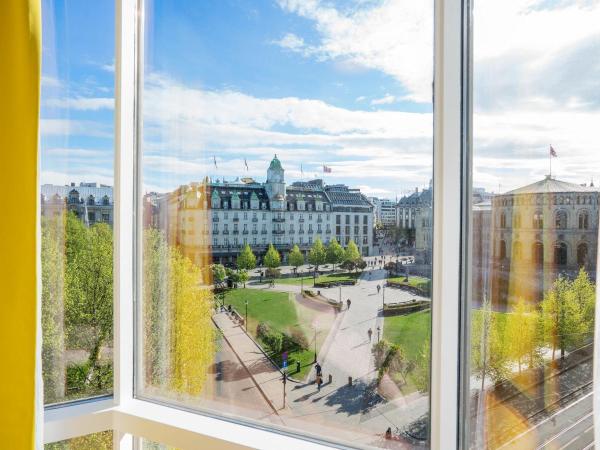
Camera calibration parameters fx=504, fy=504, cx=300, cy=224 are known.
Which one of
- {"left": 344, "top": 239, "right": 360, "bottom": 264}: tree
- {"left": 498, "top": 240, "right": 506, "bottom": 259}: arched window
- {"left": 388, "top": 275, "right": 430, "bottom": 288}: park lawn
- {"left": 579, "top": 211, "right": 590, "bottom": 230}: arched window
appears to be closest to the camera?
Answer: {"left": 579, "top": 211, "right": 590, "bottom": 230}: arched window

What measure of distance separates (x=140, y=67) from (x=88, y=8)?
0.98 feet

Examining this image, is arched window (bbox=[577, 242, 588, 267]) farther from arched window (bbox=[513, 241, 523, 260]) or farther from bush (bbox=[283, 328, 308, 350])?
bush (bbox=[283, 328, 308, 350])

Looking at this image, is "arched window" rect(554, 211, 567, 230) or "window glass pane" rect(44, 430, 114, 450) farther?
"window glass pane" rect(44, 430, 114, 450)

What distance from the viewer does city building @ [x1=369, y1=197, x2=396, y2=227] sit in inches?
64.0

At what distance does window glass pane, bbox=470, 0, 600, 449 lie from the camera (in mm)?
1316

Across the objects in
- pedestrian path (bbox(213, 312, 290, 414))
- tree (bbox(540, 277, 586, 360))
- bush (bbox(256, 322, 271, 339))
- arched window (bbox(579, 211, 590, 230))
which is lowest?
pedestrian path (bbox(213, 312, 290, 414))

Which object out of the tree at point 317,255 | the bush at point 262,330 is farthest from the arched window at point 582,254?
the bush at point 262,330

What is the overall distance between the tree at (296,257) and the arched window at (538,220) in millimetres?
761

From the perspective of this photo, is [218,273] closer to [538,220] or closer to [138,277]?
[138,277]

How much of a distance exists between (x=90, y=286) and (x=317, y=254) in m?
0.97

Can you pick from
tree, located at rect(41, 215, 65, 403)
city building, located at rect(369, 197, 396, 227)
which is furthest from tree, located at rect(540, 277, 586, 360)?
tree, located at rect(41, 215, 65, 403)

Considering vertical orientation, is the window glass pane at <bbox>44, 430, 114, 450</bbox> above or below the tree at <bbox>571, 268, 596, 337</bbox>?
below

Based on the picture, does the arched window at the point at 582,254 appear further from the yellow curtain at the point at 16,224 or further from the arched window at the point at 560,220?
the yellow curtain at the point at 16,224

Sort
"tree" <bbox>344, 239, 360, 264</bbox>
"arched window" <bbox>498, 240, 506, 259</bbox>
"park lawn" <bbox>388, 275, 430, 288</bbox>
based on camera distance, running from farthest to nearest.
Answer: "tree" <bbox>344, 239, 360, 264</bbox>
"park lawn" <bbox>388, 275, 430, 288</bbox>
"arched window" <bbox>498, 240, 506, 259</bbox>
